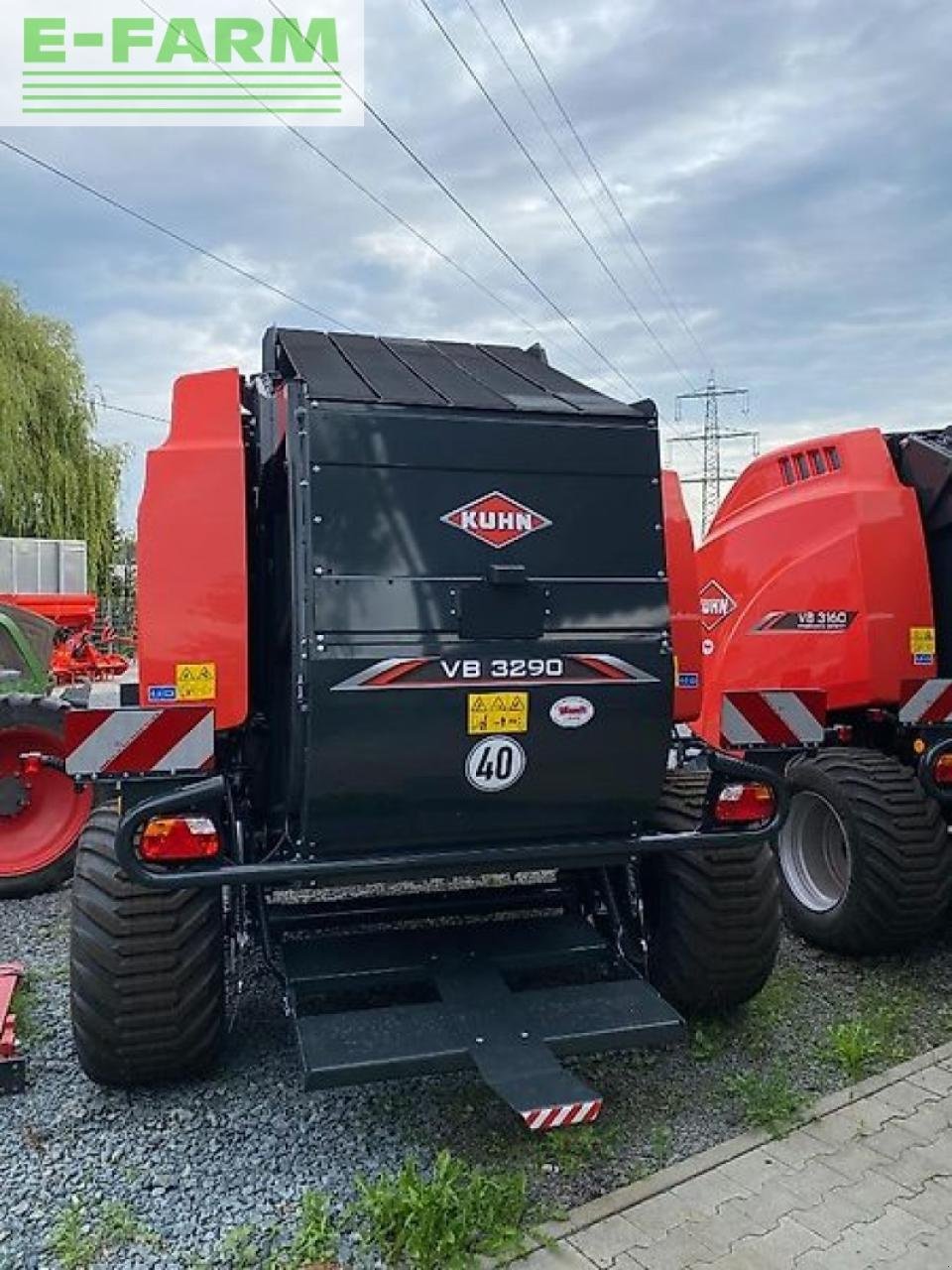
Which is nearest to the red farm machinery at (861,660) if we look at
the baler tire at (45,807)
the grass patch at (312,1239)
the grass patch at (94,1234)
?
the grass patch at (312,1239)

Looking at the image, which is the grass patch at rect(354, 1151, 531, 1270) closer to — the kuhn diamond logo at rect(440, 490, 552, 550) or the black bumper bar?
the black bumper bar

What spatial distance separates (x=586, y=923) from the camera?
14.2 ft

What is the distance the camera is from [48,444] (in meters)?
25.1

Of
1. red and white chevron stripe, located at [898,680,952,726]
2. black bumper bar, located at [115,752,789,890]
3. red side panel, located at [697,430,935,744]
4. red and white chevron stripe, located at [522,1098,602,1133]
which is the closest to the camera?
red and white chevron stripe, located at [522,1098,602,1133]

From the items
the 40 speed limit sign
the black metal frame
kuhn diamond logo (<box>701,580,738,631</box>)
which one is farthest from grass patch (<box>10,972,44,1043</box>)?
kuhn diamond logo (<box>701,580,738,631</box>)

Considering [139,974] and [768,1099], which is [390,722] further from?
[768,1099]

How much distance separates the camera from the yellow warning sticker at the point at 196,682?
144 inches

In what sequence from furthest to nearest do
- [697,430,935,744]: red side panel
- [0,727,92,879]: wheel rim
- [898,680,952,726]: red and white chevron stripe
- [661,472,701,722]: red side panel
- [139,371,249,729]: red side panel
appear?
1. [0,727,92,879]: wheel rim
2. [697,430,935,744]: red side panel
3. [898,680,952,726]: red and white chevron stripe
4. [661,472,701,722]: red side panel
5. [139,371,249,729]: red side panel

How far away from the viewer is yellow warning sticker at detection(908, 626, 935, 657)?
542 cm

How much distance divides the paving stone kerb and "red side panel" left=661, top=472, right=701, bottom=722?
1.49 metres

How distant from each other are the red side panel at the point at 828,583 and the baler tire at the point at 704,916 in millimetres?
1651

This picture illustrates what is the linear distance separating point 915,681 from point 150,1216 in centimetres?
389

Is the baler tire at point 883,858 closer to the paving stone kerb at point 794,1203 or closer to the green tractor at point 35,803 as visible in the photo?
the paving stone kerb at point 794,1203

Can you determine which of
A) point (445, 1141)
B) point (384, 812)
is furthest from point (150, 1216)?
point (384, 812)
